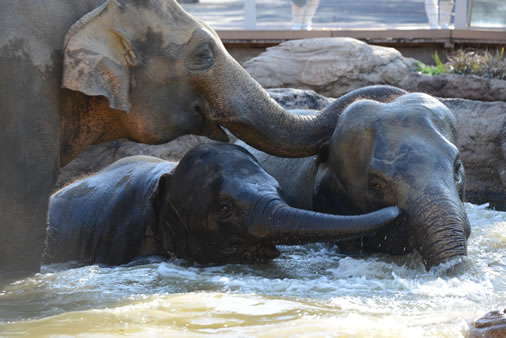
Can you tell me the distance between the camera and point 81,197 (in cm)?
761

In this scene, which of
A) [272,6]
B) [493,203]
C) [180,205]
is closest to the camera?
[180,205]

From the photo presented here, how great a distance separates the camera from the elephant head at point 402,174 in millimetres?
6016

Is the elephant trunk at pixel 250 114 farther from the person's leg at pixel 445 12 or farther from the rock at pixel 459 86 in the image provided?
the person's leg at pixel 445 12

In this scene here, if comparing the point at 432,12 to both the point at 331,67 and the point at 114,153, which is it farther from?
the point at 114,153

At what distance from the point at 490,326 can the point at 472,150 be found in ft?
20.9

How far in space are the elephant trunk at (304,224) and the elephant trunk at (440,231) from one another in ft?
0.62

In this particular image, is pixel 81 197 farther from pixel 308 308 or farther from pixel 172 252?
pixel 308 308

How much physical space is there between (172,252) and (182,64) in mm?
1394

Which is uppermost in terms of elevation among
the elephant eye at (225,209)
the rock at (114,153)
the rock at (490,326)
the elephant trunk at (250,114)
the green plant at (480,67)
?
the elephant trunk at (250,114)

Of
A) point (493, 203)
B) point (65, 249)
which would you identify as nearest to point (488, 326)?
point (65, 249)

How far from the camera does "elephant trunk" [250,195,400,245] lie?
5891 mm

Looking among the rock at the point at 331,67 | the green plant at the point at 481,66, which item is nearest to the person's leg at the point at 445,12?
the rock at the point at 331,67

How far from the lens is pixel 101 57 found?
6.05 m

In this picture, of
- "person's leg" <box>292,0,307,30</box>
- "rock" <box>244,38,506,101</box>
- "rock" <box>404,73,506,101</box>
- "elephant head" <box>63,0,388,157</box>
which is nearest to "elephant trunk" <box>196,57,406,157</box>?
"elephant head" <box>63,0,388,157</box>
